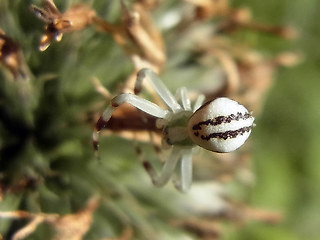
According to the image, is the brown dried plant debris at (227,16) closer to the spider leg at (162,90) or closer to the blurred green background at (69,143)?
the blurred green background at (69,143)

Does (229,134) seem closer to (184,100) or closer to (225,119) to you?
(225,119)

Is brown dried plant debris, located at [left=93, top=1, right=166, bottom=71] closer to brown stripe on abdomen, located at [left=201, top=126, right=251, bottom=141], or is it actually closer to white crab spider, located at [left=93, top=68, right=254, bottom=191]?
white crab spider, located at [left=93, top=68, right=254, bottom=191]

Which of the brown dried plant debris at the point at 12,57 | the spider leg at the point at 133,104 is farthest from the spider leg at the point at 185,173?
the brown dried plant debris at the point at 12,57

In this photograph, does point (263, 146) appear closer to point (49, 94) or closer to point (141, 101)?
point (49, 94)

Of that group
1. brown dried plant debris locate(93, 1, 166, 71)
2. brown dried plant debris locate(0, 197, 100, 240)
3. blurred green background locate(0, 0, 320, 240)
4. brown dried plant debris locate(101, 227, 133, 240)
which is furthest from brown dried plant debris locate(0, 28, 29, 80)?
brown dried plant debris locate(101, 227, 133, 240)

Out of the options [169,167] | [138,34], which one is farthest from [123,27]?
[169,167]

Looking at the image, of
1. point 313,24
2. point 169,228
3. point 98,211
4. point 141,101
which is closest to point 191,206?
point 169,228

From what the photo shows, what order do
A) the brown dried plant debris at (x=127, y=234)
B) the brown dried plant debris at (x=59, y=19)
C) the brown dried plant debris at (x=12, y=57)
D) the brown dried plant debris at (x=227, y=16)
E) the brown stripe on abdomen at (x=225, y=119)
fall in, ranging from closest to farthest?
the brown stripe on abdomen at (x=225, y=119), the brown dried plant debris at (x=59, y=19), the brown dried plant debris at (x=12, y=57), the brown dried plant debris at (x=127, y=234), the brown dried plant debris at (x=227, y=16)
